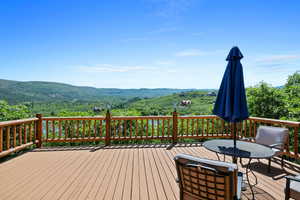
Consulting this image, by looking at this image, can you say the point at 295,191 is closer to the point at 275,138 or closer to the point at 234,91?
the point at 234,91

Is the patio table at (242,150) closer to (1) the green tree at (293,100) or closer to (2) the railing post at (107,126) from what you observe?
(2) the railing post at (107,126)

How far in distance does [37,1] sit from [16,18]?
2.57 m

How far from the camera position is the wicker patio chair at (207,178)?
4.56ft

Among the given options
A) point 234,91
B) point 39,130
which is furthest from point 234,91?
point 39,130

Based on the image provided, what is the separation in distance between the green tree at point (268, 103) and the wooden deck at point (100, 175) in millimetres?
4291

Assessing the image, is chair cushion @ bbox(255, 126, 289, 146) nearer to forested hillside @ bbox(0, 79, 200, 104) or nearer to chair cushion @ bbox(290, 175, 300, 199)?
chair cushion @ bbox(290, 175, 300, 199)

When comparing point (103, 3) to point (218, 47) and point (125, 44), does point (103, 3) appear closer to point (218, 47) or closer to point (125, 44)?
point (125, 44)

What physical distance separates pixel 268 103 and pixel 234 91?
6.22 m

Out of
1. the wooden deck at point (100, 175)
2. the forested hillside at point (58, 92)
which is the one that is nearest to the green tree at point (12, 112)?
the wooden deck at point (100, 175)

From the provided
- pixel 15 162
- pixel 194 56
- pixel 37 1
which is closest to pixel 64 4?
pixel 37 1

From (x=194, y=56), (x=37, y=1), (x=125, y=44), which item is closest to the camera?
(x=37, y=1)

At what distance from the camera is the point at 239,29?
23.9ft

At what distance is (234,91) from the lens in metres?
2.67

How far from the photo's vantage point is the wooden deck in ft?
8.38
